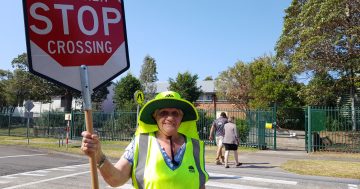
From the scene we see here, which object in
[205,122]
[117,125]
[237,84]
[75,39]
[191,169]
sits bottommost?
[117,125]

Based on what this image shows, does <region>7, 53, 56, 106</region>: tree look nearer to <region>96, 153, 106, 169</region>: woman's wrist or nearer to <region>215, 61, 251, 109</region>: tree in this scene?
<region>215, 61, 251, 109</region>: tree

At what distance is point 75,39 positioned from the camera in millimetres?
2449

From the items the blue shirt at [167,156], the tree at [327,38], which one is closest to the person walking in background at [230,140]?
the tree at [327,38]

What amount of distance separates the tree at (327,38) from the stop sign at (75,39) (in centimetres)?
1979

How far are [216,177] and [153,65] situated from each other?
127 feet

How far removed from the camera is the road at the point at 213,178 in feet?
32.6

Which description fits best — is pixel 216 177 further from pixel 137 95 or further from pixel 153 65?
pixel 153 65

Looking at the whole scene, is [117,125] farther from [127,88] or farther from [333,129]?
[127,88]

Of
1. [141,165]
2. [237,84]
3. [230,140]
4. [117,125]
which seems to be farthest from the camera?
[237,84]

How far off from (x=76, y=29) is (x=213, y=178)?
360 inches

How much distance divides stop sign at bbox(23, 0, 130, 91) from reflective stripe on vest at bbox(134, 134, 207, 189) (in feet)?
1.79

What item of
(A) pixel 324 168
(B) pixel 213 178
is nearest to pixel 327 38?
(A) pixel 324 168

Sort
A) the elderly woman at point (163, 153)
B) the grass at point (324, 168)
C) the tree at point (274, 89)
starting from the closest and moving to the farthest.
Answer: the elderly woman at point (163, 153)
the grass at point (324, 168)
the tree at point (274, 89)

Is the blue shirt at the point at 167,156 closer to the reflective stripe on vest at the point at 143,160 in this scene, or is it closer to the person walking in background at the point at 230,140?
the reflective stripe on vest at the point at 143,160
